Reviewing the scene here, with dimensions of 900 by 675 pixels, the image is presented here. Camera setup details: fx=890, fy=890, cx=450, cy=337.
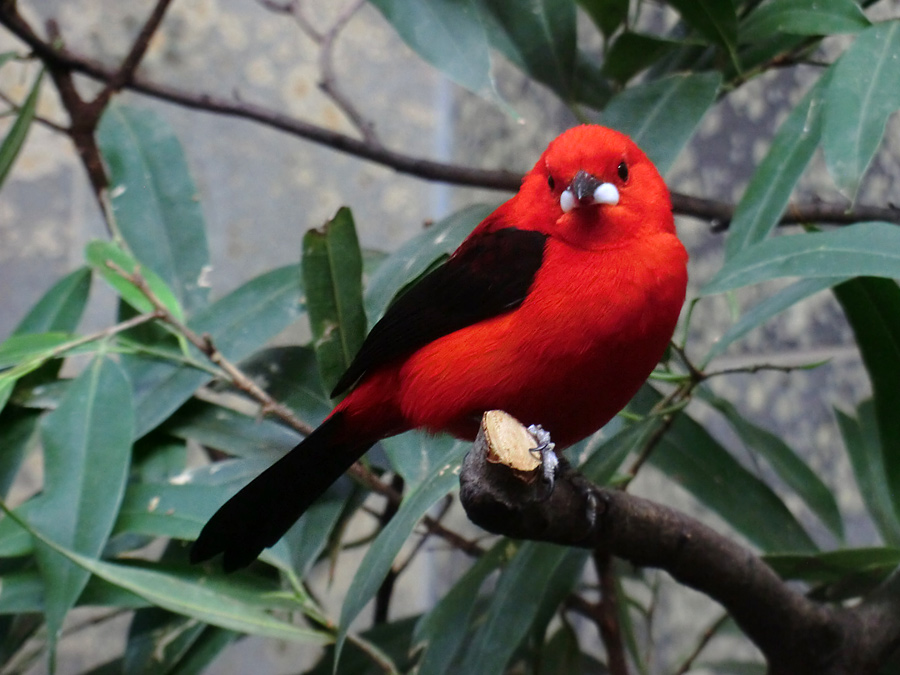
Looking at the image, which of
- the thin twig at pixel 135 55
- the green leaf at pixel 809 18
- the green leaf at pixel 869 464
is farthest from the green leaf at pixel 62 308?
the green leaf at pixel 869 464

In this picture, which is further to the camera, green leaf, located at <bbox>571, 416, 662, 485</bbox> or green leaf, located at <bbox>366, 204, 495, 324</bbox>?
green leaf, located at <bbox>366, 204, 495, 324</bbox>

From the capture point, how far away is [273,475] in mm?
1139

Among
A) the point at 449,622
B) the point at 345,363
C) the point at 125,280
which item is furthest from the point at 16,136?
the point at 449,622

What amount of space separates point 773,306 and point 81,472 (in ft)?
3.22

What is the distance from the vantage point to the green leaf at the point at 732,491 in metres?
1.38

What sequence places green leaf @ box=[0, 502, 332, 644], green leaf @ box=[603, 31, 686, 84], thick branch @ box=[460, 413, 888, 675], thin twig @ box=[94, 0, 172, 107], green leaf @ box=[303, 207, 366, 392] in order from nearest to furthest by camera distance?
thick branch @ box=[460, 413, 888, 675], green leaf @ box=[0, 502, 332, 644], green leaf @ box=[303, 207, 366, 392], green leaf @ box=[603, 31, 686, 84], thin twig @ box=[94, 0, 172, 107]

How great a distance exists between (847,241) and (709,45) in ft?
1.80

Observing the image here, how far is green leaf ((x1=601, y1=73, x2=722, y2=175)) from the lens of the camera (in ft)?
4.36

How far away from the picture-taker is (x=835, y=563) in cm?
129

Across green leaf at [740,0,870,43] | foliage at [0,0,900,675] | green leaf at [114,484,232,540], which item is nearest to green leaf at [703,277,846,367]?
foliage at [0,0,900,675]

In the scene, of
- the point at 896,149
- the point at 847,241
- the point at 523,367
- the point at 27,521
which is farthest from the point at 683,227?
the point at 27,521

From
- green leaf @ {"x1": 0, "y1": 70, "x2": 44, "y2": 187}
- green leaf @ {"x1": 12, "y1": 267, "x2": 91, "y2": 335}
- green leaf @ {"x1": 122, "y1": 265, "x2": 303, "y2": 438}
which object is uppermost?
green leaf @ {"x1": 0, "y1": 70, "x2": 44, "y2": 187}

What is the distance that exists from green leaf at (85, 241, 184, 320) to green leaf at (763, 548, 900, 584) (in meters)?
0.97

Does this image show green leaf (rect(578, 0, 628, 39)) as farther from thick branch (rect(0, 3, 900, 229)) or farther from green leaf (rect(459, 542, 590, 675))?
green leaf (rect(459, 542, 590, 675))
